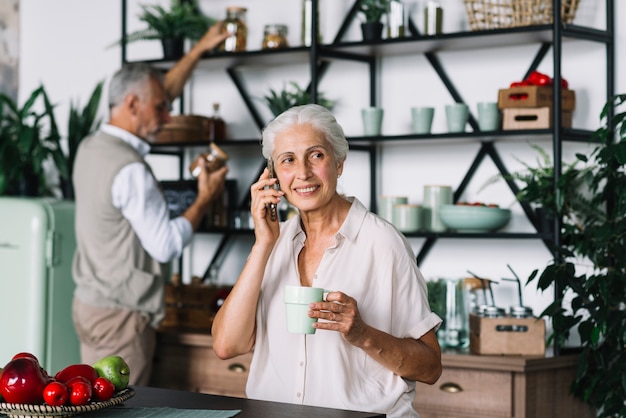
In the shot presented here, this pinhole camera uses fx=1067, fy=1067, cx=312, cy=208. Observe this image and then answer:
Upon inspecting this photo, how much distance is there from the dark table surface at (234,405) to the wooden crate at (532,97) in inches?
75.1

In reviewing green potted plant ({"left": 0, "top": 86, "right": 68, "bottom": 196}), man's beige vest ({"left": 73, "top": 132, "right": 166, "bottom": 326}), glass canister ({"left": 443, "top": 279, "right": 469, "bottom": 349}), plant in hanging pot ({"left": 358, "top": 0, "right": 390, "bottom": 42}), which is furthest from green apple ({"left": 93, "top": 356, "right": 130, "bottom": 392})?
green potted plant ({"left": 0, "top": 86, "right": 68, "bottom": 196})

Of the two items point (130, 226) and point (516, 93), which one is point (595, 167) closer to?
point (516, 93)

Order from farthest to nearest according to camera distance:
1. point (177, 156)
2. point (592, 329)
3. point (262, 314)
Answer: point (177, 156)
point (592, 329)
point (262, 314)

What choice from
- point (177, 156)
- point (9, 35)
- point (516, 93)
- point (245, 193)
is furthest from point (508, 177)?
point (9, 35)

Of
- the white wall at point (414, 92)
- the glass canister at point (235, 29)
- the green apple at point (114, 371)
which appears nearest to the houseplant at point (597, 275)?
the white wall at point (414, 92)

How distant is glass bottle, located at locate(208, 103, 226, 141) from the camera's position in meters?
4.86

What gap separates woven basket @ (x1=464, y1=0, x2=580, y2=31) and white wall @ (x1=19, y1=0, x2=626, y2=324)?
0.63 ft

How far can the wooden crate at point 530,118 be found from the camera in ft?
12.9

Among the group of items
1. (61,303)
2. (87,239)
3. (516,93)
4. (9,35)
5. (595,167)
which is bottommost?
(61,303)

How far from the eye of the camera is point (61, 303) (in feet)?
15.6

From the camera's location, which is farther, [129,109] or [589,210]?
[129,109]

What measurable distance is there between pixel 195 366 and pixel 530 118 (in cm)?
170

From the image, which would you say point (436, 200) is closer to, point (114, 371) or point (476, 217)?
point (476, 217)

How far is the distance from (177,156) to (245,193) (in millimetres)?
457
